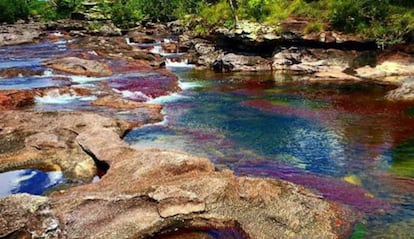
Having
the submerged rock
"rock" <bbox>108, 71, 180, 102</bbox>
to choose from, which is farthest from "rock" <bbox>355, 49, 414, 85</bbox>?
the submerged rock

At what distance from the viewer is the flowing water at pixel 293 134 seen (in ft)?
46.6

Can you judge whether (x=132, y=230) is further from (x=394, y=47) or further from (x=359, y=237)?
(x=394, y=47)

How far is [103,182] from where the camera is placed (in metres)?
13.0

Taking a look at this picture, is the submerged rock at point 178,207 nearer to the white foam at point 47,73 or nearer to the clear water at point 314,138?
the clear water at point 314,138

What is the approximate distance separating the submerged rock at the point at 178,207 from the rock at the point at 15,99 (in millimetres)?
13990

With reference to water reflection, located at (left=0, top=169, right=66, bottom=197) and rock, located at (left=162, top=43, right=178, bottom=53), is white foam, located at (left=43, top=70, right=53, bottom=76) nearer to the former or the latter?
rock, located at (left=162, top=43, right=178, bottom=53)

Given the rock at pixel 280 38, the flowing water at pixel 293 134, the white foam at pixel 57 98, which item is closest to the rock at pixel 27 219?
the flowing water at pixel 293 134

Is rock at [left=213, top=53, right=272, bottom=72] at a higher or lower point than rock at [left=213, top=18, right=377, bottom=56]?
lower

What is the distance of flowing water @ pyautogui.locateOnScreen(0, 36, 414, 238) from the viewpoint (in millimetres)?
14203

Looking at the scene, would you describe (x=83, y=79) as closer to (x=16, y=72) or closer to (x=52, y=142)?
(x=16, y=72)

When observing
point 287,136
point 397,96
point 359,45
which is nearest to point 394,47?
point 359,45

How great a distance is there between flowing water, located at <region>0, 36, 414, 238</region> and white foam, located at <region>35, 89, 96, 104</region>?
6 centimetres

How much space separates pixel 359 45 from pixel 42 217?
29.6 m

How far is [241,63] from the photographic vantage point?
39.0 metres
